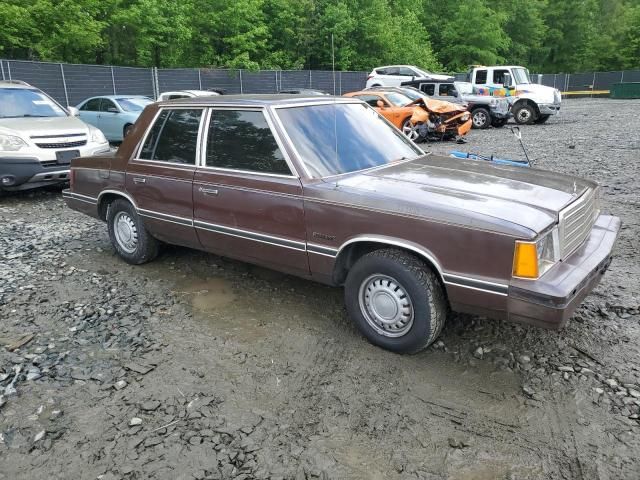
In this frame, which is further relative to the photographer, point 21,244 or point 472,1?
point 472,1

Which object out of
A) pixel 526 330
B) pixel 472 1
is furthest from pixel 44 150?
pixel 472 1

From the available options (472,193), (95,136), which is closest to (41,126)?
(95,136)

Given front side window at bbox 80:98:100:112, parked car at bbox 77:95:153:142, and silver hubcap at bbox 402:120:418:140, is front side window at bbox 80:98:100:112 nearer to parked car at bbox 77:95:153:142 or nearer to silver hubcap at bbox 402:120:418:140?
parked car at bbox 77:95:153:142

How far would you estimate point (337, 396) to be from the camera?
316cm

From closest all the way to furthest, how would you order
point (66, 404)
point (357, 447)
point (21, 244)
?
1. point (357, 447)
2. point (66, 404)
3. point (21, 244)

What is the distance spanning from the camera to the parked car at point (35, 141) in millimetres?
7652

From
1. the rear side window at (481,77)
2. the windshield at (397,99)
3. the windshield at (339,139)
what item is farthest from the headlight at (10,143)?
the rear side window at (481,77)

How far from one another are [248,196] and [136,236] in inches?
71.3

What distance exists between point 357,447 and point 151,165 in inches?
130

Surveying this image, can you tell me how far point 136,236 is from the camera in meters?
5.25

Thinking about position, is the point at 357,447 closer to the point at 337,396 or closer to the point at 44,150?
the point at 337,396

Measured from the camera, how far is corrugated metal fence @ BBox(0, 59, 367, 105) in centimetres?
1791

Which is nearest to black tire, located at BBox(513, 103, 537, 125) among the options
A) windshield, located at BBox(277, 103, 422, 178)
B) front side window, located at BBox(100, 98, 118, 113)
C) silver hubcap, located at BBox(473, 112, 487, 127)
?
silver hubcap, located at BBox(473, 112, 487, 127)

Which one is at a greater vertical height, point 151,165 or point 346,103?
point 346,103
